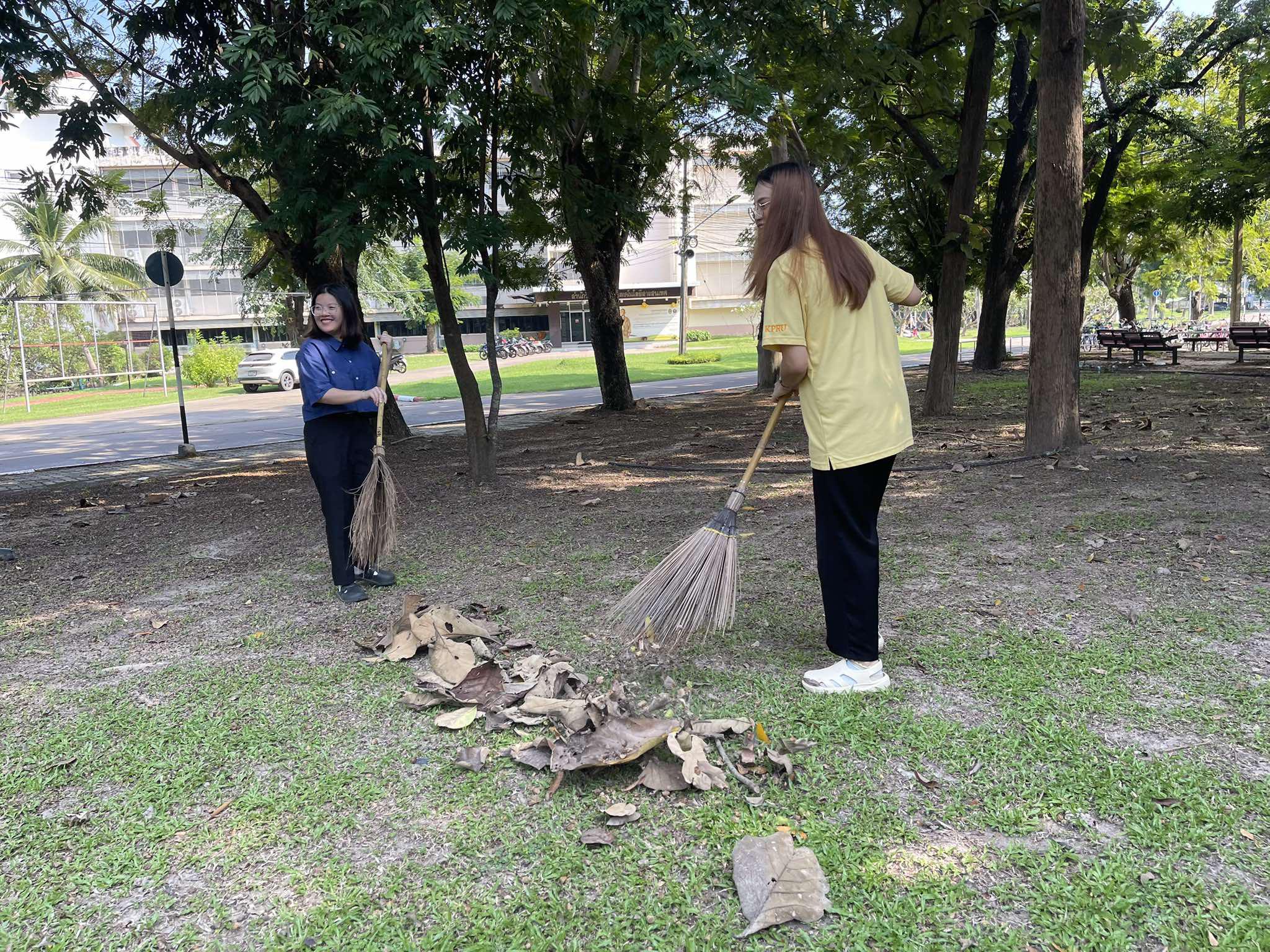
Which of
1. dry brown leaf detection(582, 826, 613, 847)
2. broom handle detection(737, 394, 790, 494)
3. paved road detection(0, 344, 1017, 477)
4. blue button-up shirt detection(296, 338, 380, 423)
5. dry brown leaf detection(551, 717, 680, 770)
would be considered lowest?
dry brown leaf detection(582, 826, 613, 847)

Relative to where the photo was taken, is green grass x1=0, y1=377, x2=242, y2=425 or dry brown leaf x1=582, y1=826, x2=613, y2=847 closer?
dry brown leaf x1=582, y1=826, x2=613, y2=847

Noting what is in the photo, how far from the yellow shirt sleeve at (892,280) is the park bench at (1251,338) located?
59.3 ft

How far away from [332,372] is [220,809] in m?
2.47

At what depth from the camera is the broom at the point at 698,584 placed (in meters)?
3.63

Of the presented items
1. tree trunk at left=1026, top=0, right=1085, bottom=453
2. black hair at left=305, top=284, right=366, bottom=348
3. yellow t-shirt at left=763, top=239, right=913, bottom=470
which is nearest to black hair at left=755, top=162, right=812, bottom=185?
yellow t-shirt at left=763, top=239, right=913, bottom=470

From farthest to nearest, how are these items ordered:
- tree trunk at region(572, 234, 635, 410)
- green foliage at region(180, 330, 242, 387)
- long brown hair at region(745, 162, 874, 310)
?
green foliage at region(180, 330, 242, 387) < tree trunk at region(572, 234, 635, 410) < long brown hair at region(745, 162, 874, 310)

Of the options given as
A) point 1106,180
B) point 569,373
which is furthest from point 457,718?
point 569,373

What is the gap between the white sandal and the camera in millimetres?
3441

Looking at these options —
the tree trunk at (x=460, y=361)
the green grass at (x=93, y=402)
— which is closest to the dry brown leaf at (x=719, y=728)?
the tree trunk at (x=460, y=361)

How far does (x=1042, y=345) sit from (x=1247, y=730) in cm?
536

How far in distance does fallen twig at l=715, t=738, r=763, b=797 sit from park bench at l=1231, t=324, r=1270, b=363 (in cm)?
1912

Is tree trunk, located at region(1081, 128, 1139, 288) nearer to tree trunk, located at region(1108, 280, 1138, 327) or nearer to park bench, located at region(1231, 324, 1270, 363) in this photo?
park bench, located at region(1231, 324, 1270, 363)

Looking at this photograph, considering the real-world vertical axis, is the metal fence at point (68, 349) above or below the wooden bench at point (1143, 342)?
above

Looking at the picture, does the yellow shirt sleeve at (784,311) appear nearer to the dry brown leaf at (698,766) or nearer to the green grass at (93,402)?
the dry brown leaf at (698,766)
